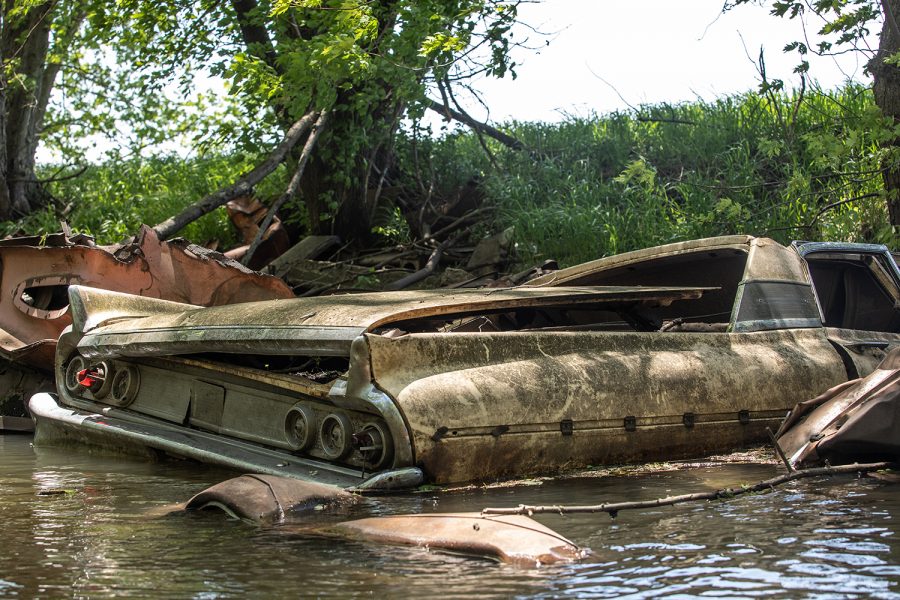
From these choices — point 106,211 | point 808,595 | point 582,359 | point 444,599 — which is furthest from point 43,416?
point 106,211

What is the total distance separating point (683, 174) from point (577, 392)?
26.0 ft

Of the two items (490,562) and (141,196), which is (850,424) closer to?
(490,562)

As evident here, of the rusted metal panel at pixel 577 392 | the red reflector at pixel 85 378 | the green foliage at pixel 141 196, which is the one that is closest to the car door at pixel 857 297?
the rusted metal panel at pixel 577 392

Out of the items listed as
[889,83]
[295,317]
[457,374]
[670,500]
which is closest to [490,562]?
[670,500]

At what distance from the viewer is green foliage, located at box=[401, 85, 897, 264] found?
930 cm

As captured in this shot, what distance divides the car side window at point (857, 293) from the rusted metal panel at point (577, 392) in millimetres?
1314

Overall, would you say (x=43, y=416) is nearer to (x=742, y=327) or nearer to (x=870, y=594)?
(x=742, y=327)

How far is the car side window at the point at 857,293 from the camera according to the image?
6348 mm

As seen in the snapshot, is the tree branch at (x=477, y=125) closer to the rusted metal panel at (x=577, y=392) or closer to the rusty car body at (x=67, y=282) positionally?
the rusty car body at (x=67, y=282)

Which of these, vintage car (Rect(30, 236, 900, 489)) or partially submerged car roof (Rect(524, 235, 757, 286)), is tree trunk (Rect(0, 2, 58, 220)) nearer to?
vintage car (Rect(30, 236, 900, 489))

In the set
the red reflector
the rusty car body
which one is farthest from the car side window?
the red reflector

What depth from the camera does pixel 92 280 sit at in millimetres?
7031

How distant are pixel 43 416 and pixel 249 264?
528 cm

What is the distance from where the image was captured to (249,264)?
11.0m
